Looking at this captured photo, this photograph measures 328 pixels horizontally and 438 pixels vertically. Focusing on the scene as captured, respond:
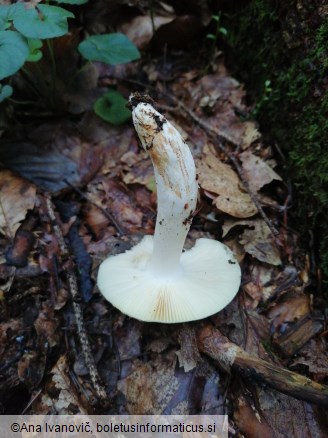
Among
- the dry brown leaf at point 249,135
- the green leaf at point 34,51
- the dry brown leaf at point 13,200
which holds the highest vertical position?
the green leaf at point 34,51

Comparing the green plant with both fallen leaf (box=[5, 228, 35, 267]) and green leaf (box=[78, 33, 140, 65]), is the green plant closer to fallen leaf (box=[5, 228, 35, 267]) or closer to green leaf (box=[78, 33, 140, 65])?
green leaf (box=[78, 33, 140, 65])

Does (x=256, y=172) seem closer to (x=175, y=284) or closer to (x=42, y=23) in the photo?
(x=175, y=284)

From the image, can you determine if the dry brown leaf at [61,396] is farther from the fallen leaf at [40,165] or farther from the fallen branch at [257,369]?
the fallen leaf at [40,165]

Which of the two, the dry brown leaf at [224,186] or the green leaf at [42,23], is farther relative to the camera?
the dry brown leaf at [224,186]

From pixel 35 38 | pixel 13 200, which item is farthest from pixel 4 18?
pixel 13 200

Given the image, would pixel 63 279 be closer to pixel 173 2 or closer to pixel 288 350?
pixel 288 350

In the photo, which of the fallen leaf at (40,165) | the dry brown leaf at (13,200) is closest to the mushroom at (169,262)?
the dry brown leaf at (13,200)
